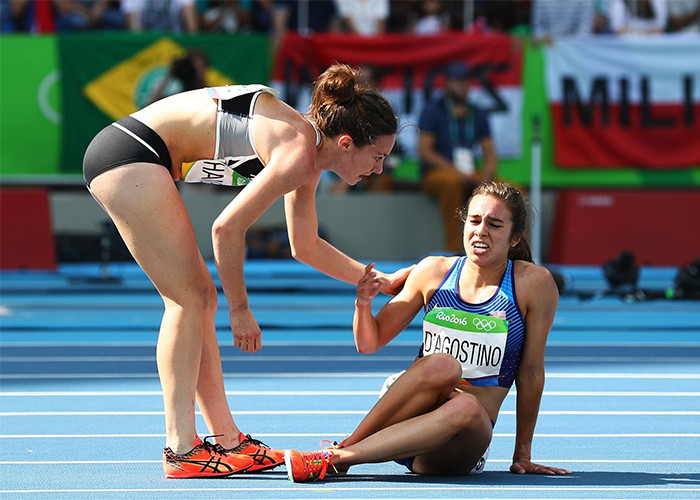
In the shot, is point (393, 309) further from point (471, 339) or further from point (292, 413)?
point (292, 413)

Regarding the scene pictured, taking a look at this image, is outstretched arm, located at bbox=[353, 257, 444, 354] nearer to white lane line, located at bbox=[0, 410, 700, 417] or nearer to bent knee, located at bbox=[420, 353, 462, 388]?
bent knee, located at bbox=[420, 353, 462, 388]

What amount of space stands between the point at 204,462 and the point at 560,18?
387 inches

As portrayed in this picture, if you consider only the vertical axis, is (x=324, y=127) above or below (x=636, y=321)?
above

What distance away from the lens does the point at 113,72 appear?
484 inches

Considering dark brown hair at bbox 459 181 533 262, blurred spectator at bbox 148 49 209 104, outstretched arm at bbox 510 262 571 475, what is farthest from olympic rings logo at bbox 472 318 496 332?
blurred spectator at bbox 148 49 209 104

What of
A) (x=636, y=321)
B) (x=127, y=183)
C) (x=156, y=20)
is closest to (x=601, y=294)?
(x=636, y=321)

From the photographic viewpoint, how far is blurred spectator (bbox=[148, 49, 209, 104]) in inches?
451

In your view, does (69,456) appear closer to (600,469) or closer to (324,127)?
(324,127)

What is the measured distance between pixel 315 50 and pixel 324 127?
28.8 ft

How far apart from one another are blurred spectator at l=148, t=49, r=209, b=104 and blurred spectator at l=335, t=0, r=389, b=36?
183 cm

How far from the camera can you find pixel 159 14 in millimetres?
12602

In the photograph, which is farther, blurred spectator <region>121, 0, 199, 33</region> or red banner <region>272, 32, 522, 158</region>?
blurred spectator <region>121, 0, 199, 33</region>

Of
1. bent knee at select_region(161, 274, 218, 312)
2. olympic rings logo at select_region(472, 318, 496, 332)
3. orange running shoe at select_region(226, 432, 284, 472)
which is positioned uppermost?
bent knee at select_region(161, 274, 218, 312)

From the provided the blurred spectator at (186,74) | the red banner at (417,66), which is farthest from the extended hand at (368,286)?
the red banner at (417,66)
